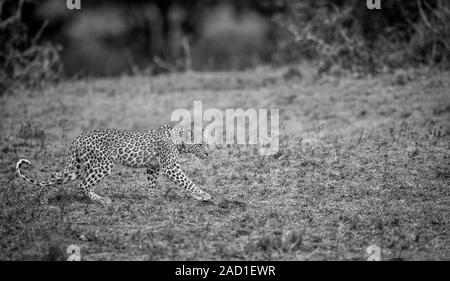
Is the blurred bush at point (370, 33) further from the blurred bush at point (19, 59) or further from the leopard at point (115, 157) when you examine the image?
the leopard at point (115, 157)

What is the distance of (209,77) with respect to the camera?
2155 cm

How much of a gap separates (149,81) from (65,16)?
14425 millimetres

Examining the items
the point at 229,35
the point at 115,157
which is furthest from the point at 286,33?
the point at 229,35

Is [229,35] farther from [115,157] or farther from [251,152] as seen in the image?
[115,157]

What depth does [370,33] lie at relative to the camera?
2120 centimetres

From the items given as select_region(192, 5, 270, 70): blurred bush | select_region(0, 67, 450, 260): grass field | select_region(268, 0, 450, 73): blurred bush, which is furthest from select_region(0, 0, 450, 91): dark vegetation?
select_region(192, 5, 270, 70): blurred bush

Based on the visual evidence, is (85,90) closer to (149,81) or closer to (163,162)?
(149,81)

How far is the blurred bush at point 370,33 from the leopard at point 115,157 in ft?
33.0

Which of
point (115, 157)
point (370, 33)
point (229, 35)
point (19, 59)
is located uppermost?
point (229, 35)

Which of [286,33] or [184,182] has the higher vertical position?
[286,33]

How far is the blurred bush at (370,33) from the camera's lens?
1962cm

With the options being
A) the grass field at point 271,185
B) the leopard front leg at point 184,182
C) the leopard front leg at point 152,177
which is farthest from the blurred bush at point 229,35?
the leopard front leg at point 184,182

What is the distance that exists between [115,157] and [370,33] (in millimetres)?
13193

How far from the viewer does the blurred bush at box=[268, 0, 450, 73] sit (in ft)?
64.4
